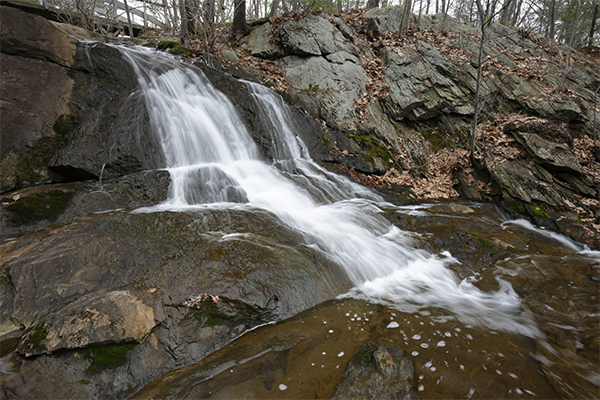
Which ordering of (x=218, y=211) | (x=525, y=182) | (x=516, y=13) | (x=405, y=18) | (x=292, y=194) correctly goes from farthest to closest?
(x=516, y=13) < (x=405, y=18) < (x=525, y=182) < (x=292, y=194) < (x=218, y=211)

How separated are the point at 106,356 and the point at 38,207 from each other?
3408 mm

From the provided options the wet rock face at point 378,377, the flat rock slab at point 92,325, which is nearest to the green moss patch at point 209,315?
the flat rock slab at point 92,325

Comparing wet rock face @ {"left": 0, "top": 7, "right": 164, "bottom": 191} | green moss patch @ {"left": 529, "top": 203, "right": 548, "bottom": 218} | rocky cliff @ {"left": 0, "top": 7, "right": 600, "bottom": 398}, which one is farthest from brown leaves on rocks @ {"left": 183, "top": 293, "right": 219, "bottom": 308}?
green moss patch @ {"left": 529, "top": 203, "right": 548, "bottom": 218}

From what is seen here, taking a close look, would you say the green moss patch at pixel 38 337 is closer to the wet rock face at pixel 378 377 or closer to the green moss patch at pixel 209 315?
the green moss patch at pixel 209 315

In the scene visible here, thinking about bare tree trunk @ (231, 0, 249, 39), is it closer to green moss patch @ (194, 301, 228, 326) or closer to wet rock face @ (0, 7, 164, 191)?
wet rock face @ (0, 7, 164, 191)

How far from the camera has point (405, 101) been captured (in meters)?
10.4

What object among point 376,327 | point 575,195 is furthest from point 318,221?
point 575,195

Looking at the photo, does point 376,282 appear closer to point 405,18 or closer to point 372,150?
point 372,150

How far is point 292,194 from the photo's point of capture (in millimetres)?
7059

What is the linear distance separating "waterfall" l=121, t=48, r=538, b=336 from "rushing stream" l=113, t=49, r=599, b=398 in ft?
0.10

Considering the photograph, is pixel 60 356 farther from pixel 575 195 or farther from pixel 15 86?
pixel 575 195

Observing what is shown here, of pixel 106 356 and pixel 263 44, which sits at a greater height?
pixel 263 44

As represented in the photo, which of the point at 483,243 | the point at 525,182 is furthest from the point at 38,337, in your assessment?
the point at 525,182

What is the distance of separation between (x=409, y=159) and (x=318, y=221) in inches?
214
